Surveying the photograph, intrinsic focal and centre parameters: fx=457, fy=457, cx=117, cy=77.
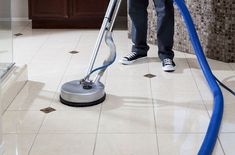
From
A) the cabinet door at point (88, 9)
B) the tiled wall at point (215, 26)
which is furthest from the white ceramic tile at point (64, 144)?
the cabinet door at point (88, 9)

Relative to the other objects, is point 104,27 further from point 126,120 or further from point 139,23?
point 139,23

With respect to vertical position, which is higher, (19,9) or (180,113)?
(19,9)

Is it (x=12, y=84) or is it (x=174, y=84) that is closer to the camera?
(x=12, y=84)

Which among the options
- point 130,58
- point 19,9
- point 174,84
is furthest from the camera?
point 19,9

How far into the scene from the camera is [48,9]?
4.60 m

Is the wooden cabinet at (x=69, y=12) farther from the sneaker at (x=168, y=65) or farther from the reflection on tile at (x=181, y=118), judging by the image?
the reflection on tile at (x=181, y=118)

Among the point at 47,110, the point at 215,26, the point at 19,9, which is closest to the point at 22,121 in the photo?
the point at 47,110

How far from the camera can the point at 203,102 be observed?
2.75 meters

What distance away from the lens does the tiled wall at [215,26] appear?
345cm

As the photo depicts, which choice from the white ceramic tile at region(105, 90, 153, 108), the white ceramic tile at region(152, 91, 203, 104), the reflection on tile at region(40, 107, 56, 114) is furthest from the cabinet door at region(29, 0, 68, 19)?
the reflection on tile at region(40, 107, 56, 114)

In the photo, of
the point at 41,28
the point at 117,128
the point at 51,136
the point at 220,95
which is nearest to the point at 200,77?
the point at 220,95

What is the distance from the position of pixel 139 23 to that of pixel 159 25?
0.66 ft

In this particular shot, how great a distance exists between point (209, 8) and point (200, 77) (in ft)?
2.09

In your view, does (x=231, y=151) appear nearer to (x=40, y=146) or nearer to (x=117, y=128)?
(x=117, y=128)
